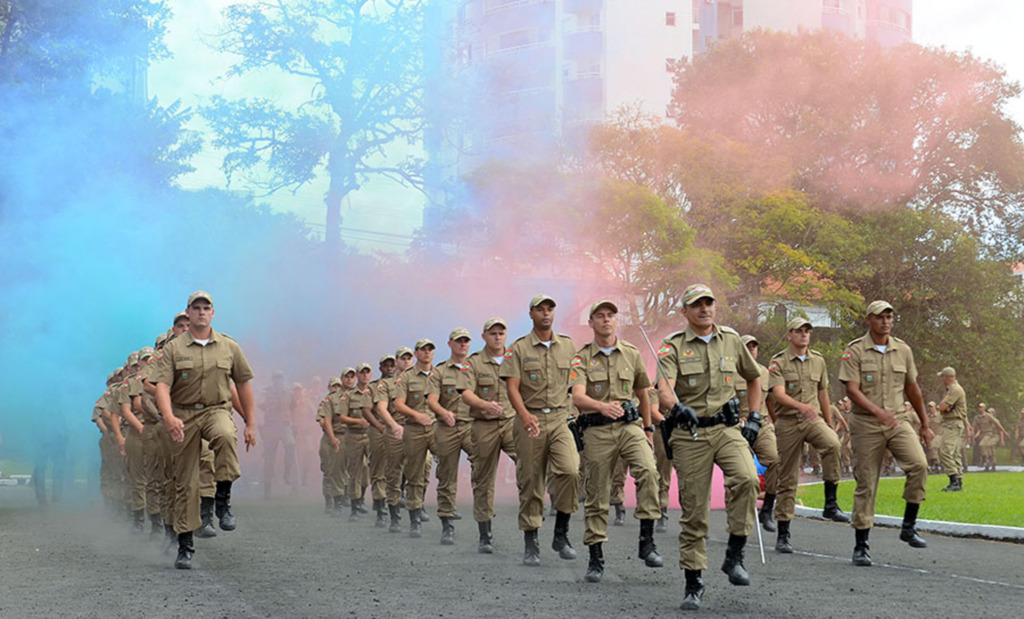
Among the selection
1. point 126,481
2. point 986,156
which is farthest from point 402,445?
point 986,156

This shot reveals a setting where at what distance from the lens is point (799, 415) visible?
12727 mm

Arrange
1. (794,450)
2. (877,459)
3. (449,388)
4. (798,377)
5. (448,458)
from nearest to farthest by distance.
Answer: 1. (877,459)
2. (794,450)
3. (798,377)
4. (448,458)
5. (449,388)

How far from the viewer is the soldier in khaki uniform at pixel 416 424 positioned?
46.3ft

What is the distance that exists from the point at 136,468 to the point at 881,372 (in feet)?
28.8

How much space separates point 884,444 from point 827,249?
76.7 ft

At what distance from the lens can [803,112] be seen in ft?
125

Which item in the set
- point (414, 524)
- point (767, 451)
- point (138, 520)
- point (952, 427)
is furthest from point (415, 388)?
point (952, 427)

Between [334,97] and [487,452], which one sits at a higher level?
[334,97]

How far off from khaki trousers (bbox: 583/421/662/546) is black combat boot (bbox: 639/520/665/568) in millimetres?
82

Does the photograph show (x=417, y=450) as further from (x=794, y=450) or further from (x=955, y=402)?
(x=955, y=402)

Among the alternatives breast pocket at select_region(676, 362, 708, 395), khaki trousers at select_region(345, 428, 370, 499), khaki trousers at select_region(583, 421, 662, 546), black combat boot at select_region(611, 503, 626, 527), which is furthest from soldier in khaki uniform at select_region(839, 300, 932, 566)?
khaki trousers at select_region(345, 428, 370, 499)

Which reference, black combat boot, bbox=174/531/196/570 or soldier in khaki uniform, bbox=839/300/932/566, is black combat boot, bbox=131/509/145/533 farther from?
soldier in khaki uniform, bbox=839/300/932/566

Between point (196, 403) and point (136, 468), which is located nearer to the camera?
point (196, 403)

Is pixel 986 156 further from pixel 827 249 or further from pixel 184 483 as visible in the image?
pixel 184 483
